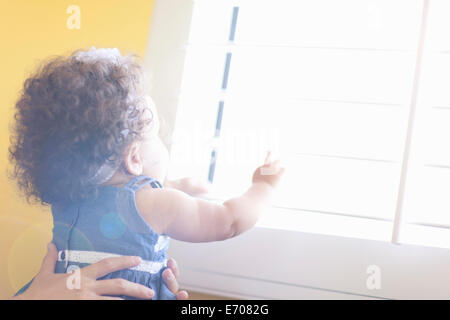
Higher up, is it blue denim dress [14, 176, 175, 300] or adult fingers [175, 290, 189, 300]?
blue denim dress [14, 176, 175, 300]

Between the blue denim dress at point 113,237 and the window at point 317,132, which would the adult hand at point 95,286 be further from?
the window at point 317,132

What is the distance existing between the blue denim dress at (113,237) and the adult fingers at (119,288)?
0.12ft

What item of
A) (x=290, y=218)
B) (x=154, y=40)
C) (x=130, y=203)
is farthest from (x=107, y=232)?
(x=154, y=40)

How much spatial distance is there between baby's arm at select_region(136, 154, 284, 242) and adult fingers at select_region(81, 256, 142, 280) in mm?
73

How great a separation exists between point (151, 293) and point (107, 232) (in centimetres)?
13

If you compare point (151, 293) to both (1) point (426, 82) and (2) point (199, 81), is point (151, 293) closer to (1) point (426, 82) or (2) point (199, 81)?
(2) point (199, 81)

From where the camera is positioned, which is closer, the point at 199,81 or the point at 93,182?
the point at 93,182

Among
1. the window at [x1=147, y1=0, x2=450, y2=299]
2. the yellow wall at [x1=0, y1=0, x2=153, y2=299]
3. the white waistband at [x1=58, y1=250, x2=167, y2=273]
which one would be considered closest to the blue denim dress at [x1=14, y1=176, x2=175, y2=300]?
the white waistband at [x1=58, y1=250, x2=167, y2=273]

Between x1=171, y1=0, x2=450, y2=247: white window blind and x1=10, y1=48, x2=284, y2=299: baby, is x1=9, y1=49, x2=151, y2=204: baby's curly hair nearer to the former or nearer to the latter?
x1=10, y1=48, x2=284, y2=299: baby

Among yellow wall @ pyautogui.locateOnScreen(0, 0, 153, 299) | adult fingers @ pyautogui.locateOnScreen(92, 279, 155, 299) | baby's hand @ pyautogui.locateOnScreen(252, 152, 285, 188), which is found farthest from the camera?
yellow wall @ pyautogui.locateOnScreen(0, 0, 153, 299)

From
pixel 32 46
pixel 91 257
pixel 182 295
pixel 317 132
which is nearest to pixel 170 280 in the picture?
pixel 182 295

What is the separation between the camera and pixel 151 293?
70 centimetres

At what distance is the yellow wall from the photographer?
1.05 m

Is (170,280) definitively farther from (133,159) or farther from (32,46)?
(32,46)
